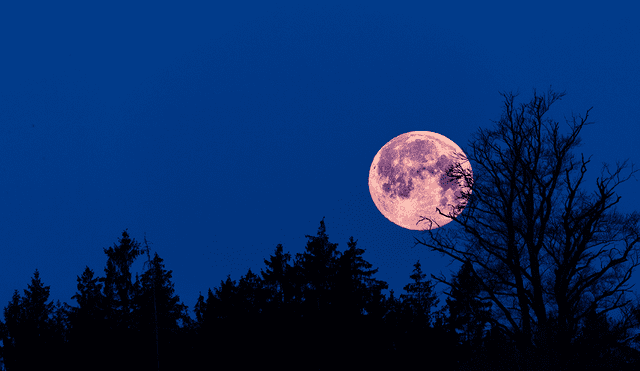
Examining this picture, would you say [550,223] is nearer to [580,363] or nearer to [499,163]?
[499,163]

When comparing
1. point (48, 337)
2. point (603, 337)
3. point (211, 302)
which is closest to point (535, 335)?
point (603, 337)

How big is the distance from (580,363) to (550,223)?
5.91 metres

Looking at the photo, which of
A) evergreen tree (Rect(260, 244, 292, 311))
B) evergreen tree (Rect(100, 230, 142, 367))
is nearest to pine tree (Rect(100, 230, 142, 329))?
evergreen tree (Rect(100, 230, 142, 367))

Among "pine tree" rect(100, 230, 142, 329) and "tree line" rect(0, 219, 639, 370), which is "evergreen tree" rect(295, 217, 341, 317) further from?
"pine tree" rect(100, 230, 142, 329)

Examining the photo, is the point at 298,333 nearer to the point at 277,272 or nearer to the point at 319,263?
the point at 319,263

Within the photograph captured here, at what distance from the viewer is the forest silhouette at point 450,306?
13992 mm

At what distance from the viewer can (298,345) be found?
2681 cm

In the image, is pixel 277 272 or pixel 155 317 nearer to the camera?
pixel 155 317

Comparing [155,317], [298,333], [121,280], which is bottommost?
[298,333]

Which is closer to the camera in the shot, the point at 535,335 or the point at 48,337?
the point at 535,335

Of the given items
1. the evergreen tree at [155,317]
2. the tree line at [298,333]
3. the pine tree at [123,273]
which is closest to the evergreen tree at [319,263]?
A: the tree line at [298,333]

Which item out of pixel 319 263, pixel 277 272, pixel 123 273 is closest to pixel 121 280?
pixel 123 273

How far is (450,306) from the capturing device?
48531 millimetres

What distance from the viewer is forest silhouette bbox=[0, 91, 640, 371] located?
13992mm
